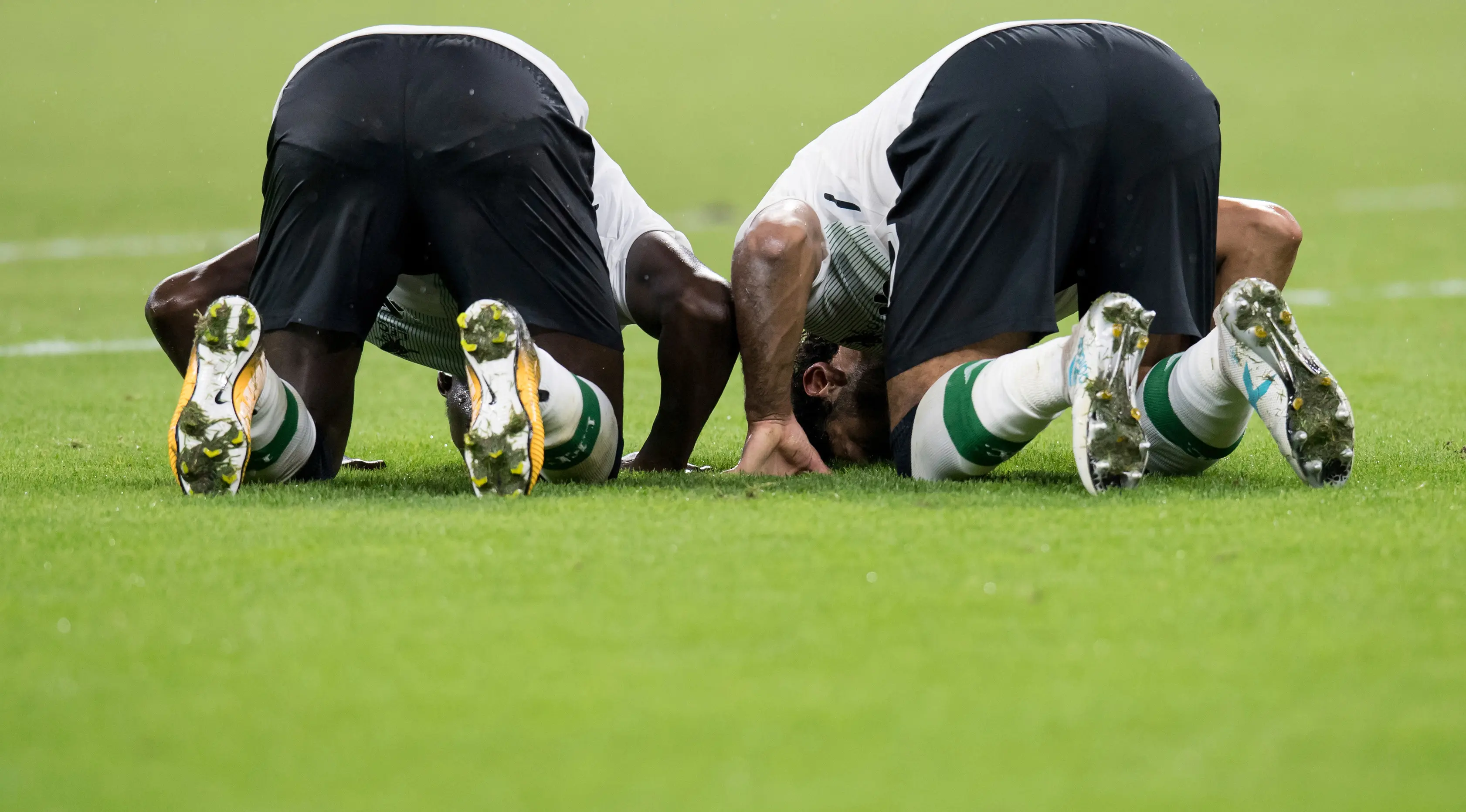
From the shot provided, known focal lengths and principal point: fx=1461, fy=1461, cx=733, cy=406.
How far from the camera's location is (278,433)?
2658 mm

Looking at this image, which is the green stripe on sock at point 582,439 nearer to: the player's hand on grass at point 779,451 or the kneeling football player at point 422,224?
the kneeling football player at point 422,224

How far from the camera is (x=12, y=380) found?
507cm

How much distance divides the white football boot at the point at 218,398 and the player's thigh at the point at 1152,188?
5.34 ft

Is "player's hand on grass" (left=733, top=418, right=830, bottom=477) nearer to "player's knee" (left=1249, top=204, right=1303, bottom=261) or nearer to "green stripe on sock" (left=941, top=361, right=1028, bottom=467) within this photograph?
"green stripe on sock" (left=941, top=361, right=1028, bottom=467)

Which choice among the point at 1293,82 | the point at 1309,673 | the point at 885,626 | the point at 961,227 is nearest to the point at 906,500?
the point at 961,227

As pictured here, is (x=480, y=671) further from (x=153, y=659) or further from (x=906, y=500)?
(x=906, y=500)

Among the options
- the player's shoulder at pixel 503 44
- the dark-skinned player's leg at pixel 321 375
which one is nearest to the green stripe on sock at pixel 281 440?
the dark-skinned player's leg at pixel 321 375

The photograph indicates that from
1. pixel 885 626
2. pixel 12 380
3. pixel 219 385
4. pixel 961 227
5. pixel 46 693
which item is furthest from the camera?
pixel 12 380

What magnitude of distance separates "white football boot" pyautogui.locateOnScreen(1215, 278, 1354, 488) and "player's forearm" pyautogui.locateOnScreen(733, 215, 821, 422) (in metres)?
0.92

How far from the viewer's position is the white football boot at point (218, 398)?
244 cm

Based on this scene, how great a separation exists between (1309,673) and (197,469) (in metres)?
1.83

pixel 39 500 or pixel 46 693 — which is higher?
pixel 46 693

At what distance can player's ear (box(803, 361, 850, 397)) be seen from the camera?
3.63 metres

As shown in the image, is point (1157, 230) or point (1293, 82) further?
point (1293, 82)
